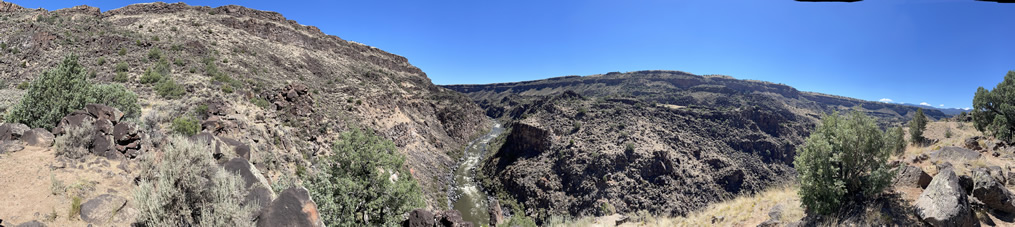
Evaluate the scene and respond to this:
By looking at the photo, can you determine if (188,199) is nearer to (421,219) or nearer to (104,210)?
(104,210)

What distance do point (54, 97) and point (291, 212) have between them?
37.8 ft

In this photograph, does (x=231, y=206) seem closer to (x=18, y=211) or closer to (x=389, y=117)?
(x=18, y=211)

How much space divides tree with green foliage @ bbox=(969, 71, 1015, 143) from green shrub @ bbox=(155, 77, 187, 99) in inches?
1751

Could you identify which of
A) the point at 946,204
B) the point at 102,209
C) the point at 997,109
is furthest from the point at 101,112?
the point at 997,109

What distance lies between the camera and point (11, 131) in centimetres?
750

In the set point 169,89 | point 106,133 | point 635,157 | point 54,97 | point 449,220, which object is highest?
point 169,89

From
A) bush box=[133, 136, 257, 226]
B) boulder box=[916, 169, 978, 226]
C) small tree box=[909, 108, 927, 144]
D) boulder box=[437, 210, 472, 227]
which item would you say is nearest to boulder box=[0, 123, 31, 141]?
bush box=[133, 136, 257, 226]

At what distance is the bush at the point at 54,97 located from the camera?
9.68 meters

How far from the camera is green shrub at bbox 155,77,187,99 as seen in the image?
20422 mm

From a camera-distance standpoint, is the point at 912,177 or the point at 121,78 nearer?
the point at 912,177

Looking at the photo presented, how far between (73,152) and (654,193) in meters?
38.3

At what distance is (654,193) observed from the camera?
3459 centimetres

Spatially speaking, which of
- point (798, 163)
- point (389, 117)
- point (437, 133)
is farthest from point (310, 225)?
point (437, 133)

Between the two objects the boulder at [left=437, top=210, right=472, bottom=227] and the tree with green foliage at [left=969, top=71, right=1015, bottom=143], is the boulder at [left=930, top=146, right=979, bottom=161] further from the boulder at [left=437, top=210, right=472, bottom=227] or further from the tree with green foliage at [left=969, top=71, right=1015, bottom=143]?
the boulder at [left=437, top=210, right=472, bottom=227]
